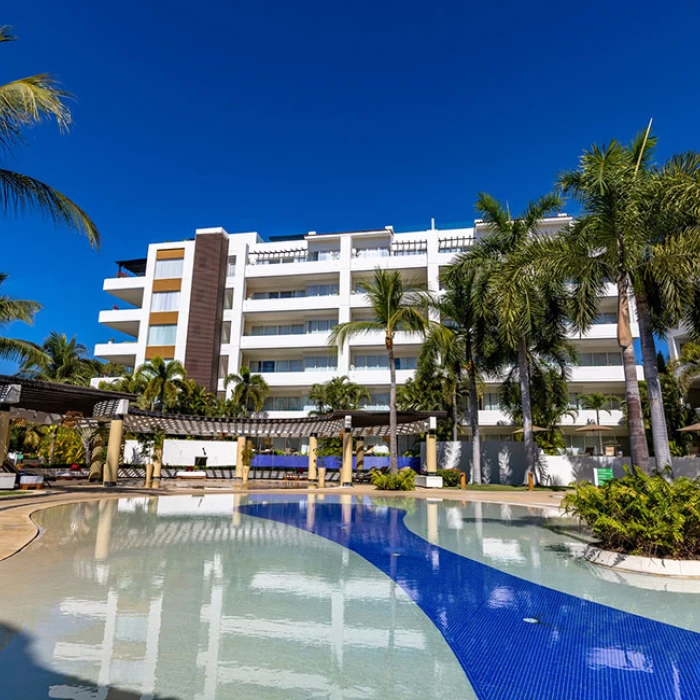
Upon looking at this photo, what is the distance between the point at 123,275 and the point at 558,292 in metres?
43.6

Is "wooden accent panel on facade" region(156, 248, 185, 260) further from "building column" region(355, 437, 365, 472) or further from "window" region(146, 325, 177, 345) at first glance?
"building column" region(355, 437, 365, 472)

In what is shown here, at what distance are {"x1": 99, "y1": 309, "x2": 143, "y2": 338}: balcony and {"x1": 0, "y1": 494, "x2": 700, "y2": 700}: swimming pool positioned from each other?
41.2 m

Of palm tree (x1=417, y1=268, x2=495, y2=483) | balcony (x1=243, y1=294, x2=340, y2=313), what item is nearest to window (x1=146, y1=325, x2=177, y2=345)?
balcony (x1=243, y1=294, x2=340, y2=313)

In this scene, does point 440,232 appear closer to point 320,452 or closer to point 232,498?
point 320,452

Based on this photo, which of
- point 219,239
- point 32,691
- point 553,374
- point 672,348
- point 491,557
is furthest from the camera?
point 219,239

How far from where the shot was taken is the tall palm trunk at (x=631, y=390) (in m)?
11.8

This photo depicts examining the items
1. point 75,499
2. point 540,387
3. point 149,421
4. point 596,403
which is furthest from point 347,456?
point 596,403

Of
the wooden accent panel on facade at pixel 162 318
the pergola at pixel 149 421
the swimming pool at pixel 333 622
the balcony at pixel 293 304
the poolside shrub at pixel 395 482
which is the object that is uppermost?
the balcony at pixel 293 304

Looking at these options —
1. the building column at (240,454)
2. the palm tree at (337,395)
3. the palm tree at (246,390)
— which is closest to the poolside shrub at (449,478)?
the building column at (240,454)

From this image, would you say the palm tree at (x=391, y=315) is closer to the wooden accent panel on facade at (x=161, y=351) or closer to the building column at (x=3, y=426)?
the building column at (x=3, y=426)

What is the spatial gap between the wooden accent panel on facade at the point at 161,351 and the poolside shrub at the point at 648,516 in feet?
139

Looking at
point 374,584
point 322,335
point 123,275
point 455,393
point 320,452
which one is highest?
point 123,275

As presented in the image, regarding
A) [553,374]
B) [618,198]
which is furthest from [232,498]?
[553,374]

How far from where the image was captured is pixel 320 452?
123 ft
